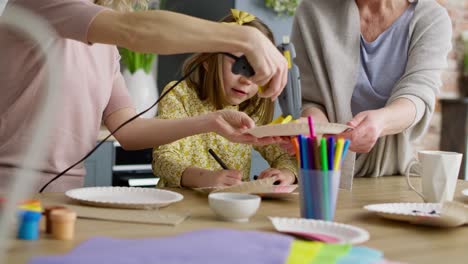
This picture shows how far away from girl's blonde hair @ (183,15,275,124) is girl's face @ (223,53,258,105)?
14 mm

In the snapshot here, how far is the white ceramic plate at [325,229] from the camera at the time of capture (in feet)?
3.21

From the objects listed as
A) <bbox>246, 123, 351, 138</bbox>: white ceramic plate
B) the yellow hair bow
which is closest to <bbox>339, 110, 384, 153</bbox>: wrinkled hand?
<bbox>246, 123, 351, 138</bbox>: white ceramic plate

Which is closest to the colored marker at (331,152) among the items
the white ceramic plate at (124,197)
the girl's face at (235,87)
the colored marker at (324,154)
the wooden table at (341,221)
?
the colored marker at (324,154)

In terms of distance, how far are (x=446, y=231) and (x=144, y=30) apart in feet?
2.22

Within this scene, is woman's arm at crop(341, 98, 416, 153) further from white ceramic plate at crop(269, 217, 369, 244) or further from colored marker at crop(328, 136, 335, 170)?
white ceramic plate at crop(269, 217, 369, 244)

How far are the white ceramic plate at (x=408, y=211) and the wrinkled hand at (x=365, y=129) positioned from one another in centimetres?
35

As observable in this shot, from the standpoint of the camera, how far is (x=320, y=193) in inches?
44.6

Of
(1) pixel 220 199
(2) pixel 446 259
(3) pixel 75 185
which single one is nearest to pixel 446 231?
(2) pixel 446 259

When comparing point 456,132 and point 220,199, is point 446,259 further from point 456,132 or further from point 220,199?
point 456,132

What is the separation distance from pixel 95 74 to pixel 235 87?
52cm

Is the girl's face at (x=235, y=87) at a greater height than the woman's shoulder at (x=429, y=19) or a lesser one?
lesser

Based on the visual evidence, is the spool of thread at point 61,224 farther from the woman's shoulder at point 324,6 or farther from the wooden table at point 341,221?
the woman's shoulder at point 324,6

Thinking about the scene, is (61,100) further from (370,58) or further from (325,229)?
(370,58)

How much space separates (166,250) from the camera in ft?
2.59
